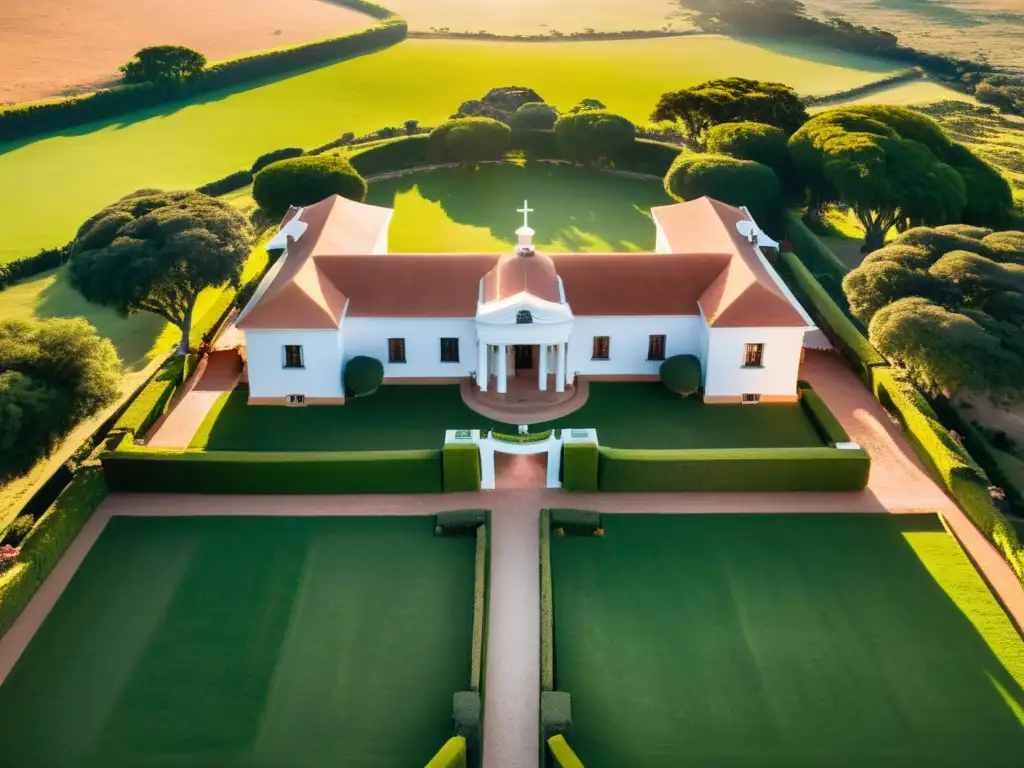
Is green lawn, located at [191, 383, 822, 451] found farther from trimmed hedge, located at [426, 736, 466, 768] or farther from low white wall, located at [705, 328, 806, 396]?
trimmed hedge, located at [426, 736, 466, 768]

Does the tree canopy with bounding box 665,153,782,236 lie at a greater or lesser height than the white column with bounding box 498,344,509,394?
greater

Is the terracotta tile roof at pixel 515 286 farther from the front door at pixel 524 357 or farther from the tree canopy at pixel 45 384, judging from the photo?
the tree canopy at pixel 45 384

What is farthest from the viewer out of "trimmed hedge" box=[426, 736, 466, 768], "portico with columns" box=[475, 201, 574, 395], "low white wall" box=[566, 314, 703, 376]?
"low white wall" box=[566, 314, 703, 376]

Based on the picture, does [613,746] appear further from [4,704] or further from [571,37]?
[571,37]

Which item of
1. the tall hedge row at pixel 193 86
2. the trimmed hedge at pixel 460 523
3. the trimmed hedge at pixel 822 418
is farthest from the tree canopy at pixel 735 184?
the tall hedge row at pixel 193 86

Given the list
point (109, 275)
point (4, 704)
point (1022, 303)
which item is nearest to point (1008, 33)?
point (1022, 303)

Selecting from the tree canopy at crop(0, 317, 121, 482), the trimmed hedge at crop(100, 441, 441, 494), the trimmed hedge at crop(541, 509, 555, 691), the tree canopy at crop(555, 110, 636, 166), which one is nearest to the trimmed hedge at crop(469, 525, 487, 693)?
the trimmed hedge at crop(541, 509, 555, 691)

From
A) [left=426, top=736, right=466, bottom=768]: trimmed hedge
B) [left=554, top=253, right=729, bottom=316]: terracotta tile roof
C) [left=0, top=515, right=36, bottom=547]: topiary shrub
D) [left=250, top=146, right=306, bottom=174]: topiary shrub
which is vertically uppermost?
[left=554, top=253, right=729, bottom=316]: terracotta tile roof
